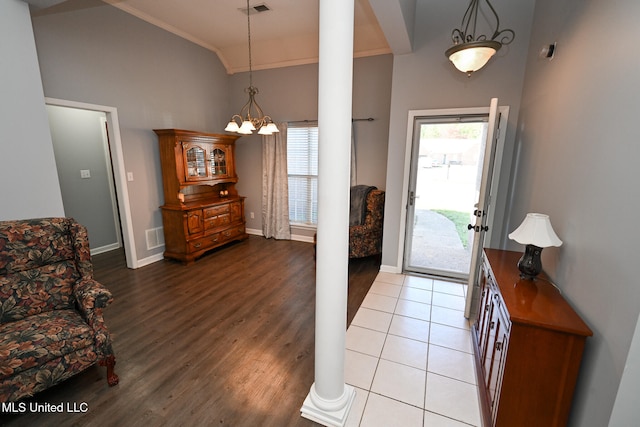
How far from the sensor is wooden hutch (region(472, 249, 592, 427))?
1.21 meters

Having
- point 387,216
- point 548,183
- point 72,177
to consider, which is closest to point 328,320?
point 548,183

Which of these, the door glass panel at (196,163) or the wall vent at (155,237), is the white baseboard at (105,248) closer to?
the wall vent at (155,237)

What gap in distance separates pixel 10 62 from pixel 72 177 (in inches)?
90.6

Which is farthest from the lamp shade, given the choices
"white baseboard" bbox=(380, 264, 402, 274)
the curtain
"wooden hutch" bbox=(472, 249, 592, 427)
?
the curtain

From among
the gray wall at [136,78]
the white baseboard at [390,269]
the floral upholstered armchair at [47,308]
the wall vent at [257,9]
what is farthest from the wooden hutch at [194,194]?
the white baseboard at [390,269]

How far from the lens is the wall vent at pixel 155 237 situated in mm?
4008

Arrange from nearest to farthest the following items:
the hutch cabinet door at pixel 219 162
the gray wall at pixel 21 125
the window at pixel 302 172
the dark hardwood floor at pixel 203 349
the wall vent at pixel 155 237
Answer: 1. the dark hardwood floor at pixel 203 349
2. the gray wall at pixel 21 125
3. the wall vent at pixel 155 237
4. the hutch cabinet door at pixel 219 162
5. the window at pixel 302 172

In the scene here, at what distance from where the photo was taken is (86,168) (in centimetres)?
423

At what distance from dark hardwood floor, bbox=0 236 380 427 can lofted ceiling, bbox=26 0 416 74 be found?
2769mm

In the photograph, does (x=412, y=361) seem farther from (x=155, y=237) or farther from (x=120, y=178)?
(x=120, y=178)

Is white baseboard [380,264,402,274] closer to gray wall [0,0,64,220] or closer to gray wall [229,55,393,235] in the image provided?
gray wall [229,55,393,235]

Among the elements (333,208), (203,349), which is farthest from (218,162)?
(333,208)

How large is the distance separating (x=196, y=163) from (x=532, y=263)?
4.15m

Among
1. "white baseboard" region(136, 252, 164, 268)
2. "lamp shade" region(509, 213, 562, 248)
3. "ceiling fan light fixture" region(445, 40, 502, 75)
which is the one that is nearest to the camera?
"lamp shade" region(509, 213, 562, 248)
